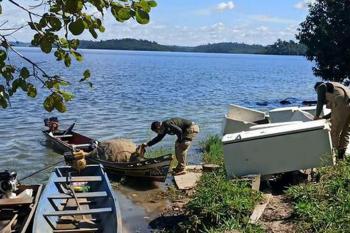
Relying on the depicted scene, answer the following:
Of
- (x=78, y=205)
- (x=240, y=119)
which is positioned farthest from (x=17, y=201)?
(x=240, y=119)

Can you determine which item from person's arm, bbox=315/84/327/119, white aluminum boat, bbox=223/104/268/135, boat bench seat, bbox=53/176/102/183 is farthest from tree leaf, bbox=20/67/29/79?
white aluminum boat, bbox=223/104/268/135

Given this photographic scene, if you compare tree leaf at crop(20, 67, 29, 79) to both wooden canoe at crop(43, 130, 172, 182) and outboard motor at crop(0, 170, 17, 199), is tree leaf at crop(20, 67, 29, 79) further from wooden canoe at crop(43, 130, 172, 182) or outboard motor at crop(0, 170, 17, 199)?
wooden canoe at crop(43, 130, 172, 182)

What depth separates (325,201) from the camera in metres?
7.53

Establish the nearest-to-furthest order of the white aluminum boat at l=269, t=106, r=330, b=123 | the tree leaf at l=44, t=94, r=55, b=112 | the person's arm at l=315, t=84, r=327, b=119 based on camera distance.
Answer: the tree leaf at l=44, t=94, r=55, b=112, the person's arm at l=315, t=84, r=327, b=119, the white aluminum boat at l=269, t=106, r=330, b=123

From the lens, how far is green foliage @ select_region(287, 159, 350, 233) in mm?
6656

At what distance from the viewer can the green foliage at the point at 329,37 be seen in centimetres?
2658

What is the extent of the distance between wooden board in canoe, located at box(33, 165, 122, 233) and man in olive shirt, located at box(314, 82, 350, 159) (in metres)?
4.73

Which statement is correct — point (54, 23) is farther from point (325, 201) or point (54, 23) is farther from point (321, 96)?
point (321, 96)

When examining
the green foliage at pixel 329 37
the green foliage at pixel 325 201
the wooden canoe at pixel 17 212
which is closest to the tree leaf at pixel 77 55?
the green foliage at pixel 325 201

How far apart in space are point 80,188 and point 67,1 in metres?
8.00

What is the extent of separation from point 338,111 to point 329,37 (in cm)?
1772

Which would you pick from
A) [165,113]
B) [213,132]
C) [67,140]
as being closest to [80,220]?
[67,140]

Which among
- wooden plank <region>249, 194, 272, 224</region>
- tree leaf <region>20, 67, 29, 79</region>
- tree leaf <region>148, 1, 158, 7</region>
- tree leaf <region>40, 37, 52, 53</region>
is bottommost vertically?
wooden plank <region>249, 194, 272, 224</region>

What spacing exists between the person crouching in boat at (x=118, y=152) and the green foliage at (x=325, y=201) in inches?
232
